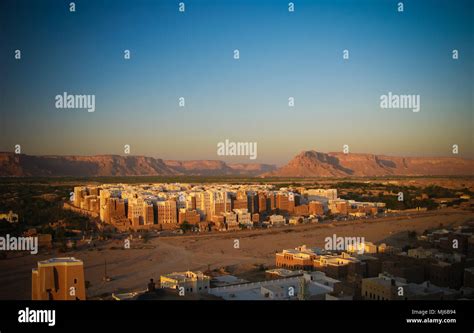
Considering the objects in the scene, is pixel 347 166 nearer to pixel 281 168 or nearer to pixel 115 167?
pixel 281 168

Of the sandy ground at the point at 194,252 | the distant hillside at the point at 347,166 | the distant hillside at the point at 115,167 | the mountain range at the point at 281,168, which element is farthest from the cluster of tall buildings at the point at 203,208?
the distant hillside at the point at 347,166

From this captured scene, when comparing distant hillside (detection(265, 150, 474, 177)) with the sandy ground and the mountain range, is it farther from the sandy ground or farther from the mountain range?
the sandy ground

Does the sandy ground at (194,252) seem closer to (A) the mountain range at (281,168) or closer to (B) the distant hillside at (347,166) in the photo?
(A) the mountain range at (281,168)

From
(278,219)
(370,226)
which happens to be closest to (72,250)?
(278,219)

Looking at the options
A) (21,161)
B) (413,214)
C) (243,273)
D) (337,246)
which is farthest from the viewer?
(21,161)

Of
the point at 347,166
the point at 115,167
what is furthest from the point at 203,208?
the point at 347,166
